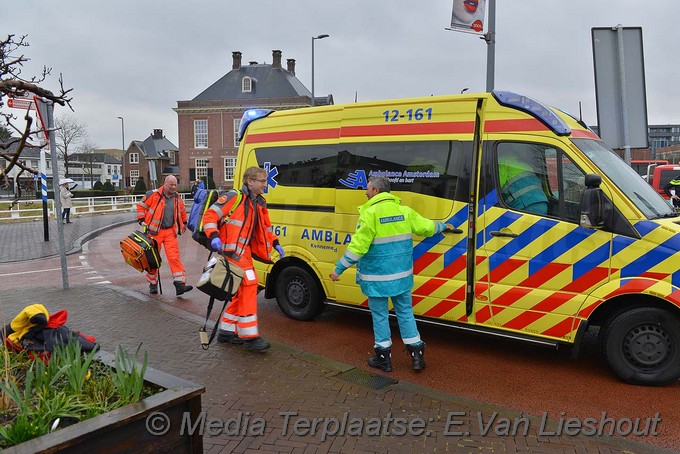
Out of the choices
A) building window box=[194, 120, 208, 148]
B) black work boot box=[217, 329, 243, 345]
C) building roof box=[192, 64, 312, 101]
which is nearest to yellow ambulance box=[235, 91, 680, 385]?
black work boot box=[217, 329, 243, 345]

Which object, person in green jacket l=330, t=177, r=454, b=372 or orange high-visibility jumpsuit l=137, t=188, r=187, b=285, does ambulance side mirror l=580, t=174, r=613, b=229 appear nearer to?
person in green jacket l=330, t=177, r=454, b=372

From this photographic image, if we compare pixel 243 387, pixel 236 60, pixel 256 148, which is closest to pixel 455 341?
pixel 243 387

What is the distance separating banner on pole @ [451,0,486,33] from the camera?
8484mm

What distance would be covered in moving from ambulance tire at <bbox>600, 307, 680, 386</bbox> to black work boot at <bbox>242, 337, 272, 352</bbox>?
3.22 m

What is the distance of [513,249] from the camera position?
4.97 m

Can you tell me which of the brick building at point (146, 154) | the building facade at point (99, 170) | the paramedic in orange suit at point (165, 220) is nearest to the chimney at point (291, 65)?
the brick building at point (146, 154)

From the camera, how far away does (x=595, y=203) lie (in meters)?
4.38

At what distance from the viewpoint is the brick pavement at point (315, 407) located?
3.60m

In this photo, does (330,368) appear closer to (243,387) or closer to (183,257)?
(243,387)

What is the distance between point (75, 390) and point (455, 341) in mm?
4096

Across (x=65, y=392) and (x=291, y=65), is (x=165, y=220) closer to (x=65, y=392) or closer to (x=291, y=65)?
(x=65, y=392)

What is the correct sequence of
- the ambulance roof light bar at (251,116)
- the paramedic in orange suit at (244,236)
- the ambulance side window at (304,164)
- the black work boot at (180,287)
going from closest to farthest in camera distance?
the paramedic in orange suit at (244,236), the ambulance side window at (304,164), the ambulance roof light bar at (251,116), the black work boot at (180,287)

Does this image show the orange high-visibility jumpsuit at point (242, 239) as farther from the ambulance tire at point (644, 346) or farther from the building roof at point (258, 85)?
the building roof at point (258, 85)

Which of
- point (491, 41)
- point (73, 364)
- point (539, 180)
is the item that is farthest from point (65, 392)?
point (491, 41)
